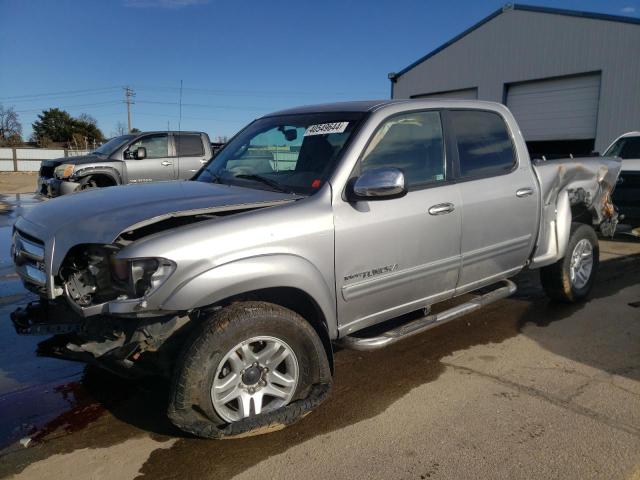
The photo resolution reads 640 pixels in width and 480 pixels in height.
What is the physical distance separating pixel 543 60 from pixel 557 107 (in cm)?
177

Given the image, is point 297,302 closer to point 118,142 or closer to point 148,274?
point 148,274

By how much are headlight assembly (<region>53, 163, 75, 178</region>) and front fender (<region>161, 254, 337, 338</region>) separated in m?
9.17

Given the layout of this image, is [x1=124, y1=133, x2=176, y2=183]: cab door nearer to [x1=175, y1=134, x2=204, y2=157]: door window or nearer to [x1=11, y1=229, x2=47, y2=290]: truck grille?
[x1=175, y1=134, x2=204, y2=157]: door window

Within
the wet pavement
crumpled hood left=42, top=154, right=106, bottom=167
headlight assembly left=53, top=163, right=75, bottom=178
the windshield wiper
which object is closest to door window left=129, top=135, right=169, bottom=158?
crumpled hood left=42, top=154, right=106, bottom=167

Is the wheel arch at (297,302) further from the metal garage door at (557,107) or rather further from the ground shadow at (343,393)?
the metal garage door at (557,107)

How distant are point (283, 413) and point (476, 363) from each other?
1749mm

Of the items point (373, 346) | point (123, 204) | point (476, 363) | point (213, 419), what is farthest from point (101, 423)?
point (476, 363)

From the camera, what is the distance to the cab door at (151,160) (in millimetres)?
11336

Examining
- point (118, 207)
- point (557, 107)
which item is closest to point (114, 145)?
point (118, 207)

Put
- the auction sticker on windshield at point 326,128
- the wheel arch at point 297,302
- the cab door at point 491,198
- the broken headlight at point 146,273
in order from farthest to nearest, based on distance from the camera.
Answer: the cab door at point 491,198 < the auction sticker on windshield at point 326,128 < the wheel arch at point 297,302 < the broken headlight at point 146,273

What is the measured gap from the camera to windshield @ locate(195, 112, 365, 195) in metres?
3.37

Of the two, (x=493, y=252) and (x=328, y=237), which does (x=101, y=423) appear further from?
(x=493, y=252)

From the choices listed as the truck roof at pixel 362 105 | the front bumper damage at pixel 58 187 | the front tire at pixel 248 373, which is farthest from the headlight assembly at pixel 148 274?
the front bumper damage at pixel 58 187

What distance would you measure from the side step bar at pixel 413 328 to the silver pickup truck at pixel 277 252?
14mm
